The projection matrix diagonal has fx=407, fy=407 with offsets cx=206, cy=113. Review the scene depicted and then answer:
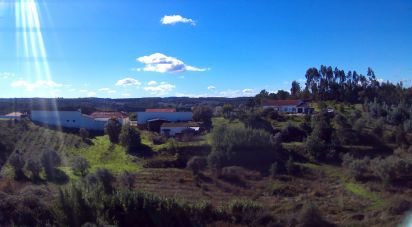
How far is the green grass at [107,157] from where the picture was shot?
2905cm

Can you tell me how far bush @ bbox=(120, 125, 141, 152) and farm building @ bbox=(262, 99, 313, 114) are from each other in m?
26.9

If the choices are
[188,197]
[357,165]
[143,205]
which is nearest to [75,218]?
[143,205]

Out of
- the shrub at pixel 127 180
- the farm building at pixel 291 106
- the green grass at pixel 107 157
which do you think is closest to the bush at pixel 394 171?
the shrub at pixel 127 180

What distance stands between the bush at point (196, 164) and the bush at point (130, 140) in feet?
19.4

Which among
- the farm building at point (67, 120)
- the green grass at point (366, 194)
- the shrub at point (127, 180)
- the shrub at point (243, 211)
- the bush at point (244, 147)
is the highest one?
the farm building at point (67, 120)

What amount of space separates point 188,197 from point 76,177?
7846 mm

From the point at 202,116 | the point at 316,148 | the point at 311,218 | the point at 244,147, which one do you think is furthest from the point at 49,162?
the point at 202,116

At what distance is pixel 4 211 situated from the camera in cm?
1374

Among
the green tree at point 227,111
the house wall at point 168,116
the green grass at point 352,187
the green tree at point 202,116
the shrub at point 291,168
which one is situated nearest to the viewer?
the green grass at point 352,187

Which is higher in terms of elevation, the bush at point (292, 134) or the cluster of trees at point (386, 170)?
the bush at point (292, 134)

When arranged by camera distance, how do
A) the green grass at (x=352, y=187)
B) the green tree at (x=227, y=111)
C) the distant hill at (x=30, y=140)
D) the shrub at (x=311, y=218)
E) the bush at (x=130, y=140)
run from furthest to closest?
the green tree at (x=227, y=111) → the bush at (x=130, y=140) → the distant hill at (x=30, y=140) → the green grass at (x=352, y=187) → the shrub at (x=311, y=218)

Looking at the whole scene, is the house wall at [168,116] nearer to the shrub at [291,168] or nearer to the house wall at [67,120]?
the house wall at [67,120]

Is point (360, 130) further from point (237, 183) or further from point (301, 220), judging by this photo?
point (301, 220)

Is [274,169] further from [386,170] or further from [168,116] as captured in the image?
[168,116]
